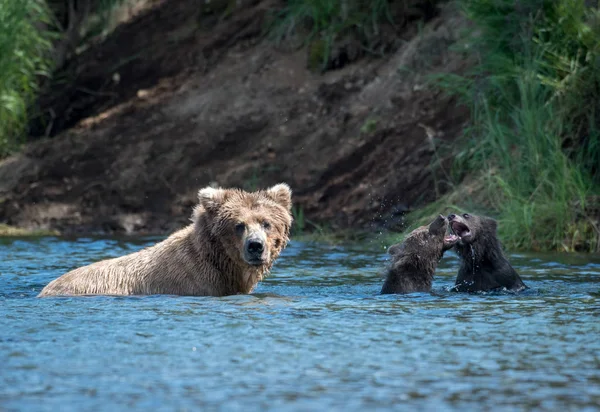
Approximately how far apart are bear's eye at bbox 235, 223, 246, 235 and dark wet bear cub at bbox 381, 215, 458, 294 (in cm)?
123

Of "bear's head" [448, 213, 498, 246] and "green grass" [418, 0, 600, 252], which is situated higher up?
"green grass" [418, 0, 600, 252]

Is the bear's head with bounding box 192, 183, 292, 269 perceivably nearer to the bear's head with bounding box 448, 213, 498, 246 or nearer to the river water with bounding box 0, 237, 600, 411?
the river water with bounding box 0, 237, 600, 411

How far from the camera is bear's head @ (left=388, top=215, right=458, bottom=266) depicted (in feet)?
29.4

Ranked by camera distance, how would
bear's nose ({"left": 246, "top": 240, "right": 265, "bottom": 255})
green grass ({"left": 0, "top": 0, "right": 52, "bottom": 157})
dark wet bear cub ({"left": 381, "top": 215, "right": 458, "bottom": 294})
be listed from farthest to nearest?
green grass ({"left": 0, "top": 0, "right": 52, "bottom": 157}) → dark wet bear cub ({"left": 381, "top": 215, "right": 458, "bottom": 294}) → bear's nose ({"left": 246, "top": 240, "right": 265, "bottom": 255})

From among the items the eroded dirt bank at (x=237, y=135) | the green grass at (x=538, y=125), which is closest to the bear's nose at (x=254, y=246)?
the green grass at (x=538, y=125)

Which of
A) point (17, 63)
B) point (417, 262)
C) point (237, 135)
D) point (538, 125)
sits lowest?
point (417, 262)

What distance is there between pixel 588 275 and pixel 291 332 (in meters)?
3.99

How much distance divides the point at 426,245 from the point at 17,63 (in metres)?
10.4

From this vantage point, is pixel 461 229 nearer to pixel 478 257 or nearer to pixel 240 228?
pixel 478 257

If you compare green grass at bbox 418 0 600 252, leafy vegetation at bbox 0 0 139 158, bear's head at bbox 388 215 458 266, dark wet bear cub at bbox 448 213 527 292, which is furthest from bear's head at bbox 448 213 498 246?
leafy vegetation at bbox 0 0 139 158

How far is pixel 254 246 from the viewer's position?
27.5 ft

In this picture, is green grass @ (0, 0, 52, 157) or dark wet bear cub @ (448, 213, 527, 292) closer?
dark wet bear cub @ (448, 213, 527, 292)

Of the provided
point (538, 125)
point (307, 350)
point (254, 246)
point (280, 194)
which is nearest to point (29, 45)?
point (538, 125)

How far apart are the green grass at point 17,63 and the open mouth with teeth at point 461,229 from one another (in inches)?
387
